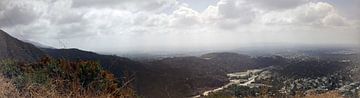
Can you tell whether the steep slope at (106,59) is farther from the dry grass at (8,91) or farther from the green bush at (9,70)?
the dry grass at (8,91)

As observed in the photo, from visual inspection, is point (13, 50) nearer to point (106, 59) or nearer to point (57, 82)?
point (106, 59)

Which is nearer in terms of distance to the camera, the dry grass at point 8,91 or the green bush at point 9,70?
the dry grass at point 8,91

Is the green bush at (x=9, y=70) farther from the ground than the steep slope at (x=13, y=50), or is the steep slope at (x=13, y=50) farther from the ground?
the steep slope at (x=13, y=50)

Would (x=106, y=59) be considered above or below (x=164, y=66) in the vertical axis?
above

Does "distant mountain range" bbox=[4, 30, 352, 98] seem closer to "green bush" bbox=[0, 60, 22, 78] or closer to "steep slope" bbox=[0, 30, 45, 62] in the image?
"steep slope" bbox=[0, 30, 45, 62]

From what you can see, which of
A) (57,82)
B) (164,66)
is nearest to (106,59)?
(57,82)

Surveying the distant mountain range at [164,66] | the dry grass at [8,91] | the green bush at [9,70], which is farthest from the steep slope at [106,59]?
the dry grass at [8,91]

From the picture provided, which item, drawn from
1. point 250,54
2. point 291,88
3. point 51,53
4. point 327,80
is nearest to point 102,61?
point 51,53

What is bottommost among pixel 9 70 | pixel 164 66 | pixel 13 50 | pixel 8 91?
pixel 164 66
